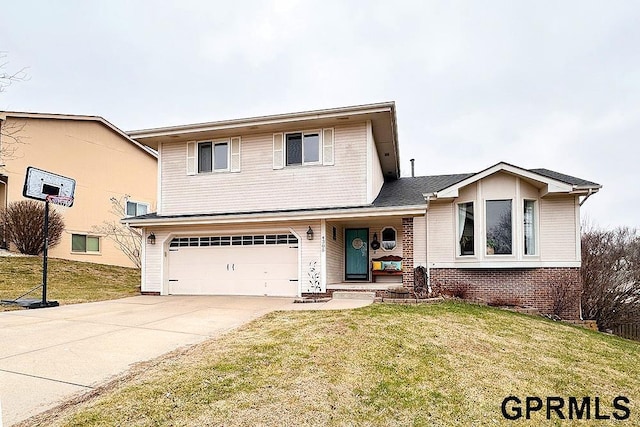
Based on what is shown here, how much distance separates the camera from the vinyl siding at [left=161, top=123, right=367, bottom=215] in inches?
485

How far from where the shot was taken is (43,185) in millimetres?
10445

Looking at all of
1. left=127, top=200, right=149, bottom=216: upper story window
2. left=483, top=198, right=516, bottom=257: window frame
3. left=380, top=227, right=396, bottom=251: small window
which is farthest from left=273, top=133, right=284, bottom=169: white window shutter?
left=127, top=200, right=149, bottom=216: upper story window

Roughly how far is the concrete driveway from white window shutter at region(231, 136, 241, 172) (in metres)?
4.28

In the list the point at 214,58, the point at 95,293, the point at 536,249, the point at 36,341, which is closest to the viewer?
the point at 36,341

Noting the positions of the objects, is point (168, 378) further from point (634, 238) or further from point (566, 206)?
point (634, 238)

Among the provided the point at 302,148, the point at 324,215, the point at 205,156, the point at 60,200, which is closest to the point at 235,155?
the point at 205,156

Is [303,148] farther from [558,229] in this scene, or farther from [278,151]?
[558,229]

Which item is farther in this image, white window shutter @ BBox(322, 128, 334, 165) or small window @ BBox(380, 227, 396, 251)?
small window @ BBox(380, 227, 396, 251)

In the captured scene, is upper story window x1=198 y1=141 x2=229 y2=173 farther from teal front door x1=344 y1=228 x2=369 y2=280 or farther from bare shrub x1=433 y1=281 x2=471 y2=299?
bare shrub x1=433 y1=281 x2=471 y2=299

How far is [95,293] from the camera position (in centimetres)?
1296

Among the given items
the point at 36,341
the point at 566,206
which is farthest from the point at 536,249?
the point at 36,341

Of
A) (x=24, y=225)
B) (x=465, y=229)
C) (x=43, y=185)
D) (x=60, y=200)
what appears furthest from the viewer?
(x=24, y=225)

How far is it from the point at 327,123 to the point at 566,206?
7.34 m

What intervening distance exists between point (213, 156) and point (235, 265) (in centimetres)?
366
